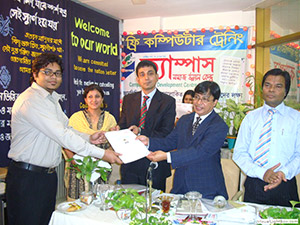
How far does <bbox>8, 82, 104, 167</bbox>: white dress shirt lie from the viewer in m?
2.26

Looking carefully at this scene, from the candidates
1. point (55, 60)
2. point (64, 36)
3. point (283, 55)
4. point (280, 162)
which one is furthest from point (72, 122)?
point (283, 55)

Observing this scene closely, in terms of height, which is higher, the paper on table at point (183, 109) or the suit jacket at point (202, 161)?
the paper on table at point (183, 109)

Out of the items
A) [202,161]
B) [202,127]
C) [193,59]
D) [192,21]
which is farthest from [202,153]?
[192,21]

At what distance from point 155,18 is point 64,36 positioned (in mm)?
2180

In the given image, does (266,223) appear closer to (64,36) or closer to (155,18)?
(64,36)

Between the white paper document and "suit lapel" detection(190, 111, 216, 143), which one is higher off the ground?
the white paper document

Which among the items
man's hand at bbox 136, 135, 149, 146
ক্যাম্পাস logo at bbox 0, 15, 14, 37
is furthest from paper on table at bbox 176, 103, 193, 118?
ক্যাম্পাস logo at bbox 0, 15, 14, 37

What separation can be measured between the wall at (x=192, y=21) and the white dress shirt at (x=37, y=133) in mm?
4247

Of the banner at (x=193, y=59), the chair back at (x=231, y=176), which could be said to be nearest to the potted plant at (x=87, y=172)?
the chair back at (x=231, y=176)

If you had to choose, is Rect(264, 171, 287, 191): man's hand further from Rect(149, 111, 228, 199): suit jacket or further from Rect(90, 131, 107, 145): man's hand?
Rect(90, 131, 107, 145): man's hand

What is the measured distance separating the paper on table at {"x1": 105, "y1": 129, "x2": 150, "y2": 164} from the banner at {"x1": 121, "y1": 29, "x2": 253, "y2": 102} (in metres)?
3.69

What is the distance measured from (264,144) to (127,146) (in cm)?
111

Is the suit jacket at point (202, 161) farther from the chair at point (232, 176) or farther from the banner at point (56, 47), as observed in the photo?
the banner at point (56, 47)

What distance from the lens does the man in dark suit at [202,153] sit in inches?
87.9
